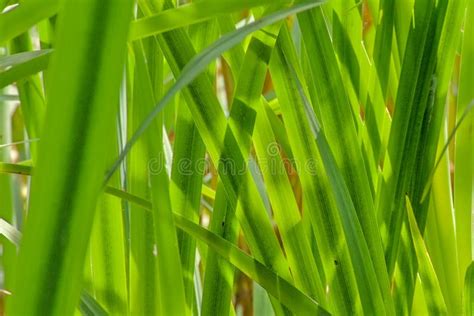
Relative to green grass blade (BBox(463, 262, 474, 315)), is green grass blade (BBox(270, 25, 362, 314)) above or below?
above

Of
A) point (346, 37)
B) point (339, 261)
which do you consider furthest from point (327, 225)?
point (346, 37)

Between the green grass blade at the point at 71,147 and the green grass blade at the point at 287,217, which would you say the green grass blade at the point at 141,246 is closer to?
the green grass blade at the point at 287,217

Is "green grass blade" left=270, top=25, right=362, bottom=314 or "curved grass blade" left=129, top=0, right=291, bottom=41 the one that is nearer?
"curved grass blade" left=129, top=0, right=291, bottom=41

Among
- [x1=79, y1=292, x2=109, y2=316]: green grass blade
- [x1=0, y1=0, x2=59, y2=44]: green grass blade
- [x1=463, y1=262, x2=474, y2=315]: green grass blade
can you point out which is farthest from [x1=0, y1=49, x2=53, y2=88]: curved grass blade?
[x1=463, y1=262, x2=474, y2=315]: green grass blade

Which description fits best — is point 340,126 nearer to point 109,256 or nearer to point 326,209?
point 326,209

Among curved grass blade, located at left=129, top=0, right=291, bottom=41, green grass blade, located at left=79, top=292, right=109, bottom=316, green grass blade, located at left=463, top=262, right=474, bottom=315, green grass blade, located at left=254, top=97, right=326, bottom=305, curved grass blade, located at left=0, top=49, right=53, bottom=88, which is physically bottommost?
green grass blade, located at left=463, top=262, right=474, bottom=315

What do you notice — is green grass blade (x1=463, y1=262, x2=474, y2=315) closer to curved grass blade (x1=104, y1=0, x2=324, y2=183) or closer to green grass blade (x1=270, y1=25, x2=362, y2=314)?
green grass blade (x1=270, y1=25, x2=362, y2=314)

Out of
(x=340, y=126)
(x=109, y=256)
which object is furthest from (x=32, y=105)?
(x=340, y=126)

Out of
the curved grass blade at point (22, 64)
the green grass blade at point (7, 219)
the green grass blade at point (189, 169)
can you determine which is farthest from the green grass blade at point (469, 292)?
the green grass blade at point (7, 219)
